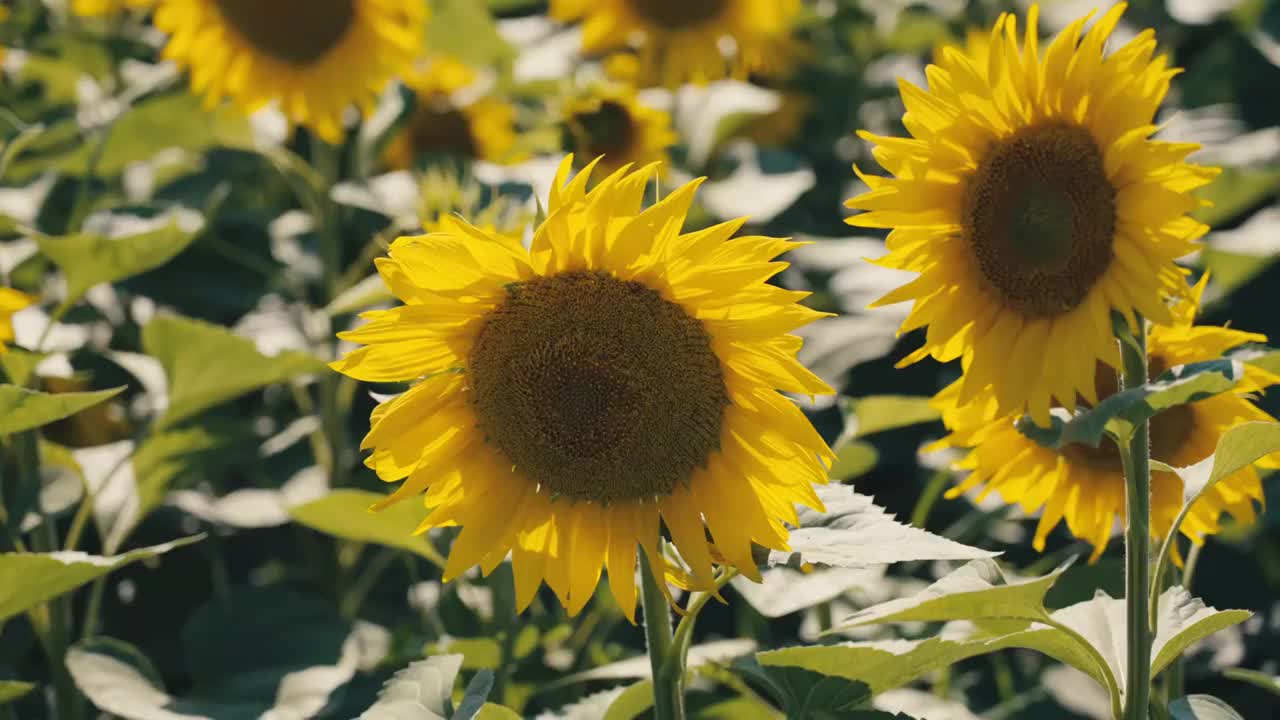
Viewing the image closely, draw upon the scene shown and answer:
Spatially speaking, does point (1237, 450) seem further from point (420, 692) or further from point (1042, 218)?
point (420, 692)

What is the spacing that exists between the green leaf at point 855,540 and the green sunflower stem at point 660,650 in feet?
0.36

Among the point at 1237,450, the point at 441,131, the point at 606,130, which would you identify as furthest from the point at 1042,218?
the point at 441,131

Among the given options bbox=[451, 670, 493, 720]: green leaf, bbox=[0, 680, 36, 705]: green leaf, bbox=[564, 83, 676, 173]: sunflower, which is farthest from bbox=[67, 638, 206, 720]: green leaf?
bbox=[564, 83, 676, 173]: sunflower

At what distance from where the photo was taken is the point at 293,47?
8.08 feet

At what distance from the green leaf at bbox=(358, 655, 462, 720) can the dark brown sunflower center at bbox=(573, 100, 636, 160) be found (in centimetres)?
118

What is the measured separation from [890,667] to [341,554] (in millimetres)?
1213

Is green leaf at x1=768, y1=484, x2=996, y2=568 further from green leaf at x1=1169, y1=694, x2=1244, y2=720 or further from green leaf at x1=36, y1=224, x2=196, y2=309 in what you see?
green leaf at x1=36, y1=224, x2=196, y2=309

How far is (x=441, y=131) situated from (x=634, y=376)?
1721 millimetres

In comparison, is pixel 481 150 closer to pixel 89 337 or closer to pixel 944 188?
pixel 89 337

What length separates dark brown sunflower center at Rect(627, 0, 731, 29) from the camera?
113 inches

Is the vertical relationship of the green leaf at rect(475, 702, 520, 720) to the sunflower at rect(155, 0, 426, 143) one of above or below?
below

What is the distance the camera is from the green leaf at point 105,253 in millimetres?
1571

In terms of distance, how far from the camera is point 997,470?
1.47 metres

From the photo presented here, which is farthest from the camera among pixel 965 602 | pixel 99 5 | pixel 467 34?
pixel 467 34
